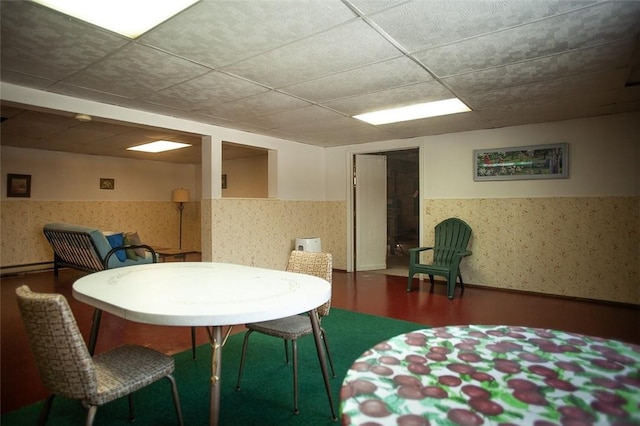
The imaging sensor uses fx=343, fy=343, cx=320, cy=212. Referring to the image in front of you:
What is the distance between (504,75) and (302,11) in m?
1.91

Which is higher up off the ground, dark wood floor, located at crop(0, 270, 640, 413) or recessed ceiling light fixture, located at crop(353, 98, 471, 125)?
recessed ceiling light fixture, located at crop(353, 98, 471, 125)

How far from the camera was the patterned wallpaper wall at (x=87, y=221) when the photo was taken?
609cm

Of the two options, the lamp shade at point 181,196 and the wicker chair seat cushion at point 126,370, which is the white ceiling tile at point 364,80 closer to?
the wicker chair seat cushion at point 126,370

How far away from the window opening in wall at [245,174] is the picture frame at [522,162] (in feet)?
14.2

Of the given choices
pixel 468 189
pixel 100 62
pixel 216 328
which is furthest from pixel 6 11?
pixel 468 189

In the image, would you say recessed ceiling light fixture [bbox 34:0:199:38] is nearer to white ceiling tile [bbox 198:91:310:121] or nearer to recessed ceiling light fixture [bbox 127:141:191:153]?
white ceiling tile [bbox 198:91:310:121]

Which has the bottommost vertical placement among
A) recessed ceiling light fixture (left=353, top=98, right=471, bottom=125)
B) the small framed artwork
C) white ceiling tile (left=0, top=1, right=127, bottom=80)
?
the small framed artwork

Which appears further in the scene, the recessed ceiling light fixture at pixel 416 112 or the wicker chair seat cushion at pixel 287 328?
the recessed ceiling light fixture at pixel 416 112

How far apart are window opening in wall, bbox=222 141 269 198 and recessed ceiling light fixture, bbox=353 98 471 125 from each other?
3.68 m

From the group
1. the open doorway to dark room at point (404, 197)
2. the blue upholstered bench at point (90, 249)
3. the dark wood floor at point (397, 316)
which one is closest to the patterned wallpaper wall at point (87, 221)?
the dark wood floor at point (397, 316)

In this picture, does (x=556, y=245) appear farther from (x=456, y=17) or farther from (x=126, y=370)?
(x=126, y=370)

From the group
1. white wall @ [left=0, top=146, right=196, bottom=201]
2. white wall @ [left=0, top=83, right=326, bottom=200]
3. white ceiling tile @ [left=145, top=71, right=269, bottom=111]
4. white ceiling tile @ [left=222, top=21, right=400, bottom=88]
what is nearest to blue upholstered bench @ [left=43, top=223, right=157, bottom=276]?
white wall @ [left=0, top=83, right=326, bottom=200]

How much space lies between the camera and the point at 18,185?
20.4 feet

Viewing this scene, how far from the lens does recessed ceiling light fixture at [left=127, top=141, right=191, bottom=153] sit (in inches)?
239
